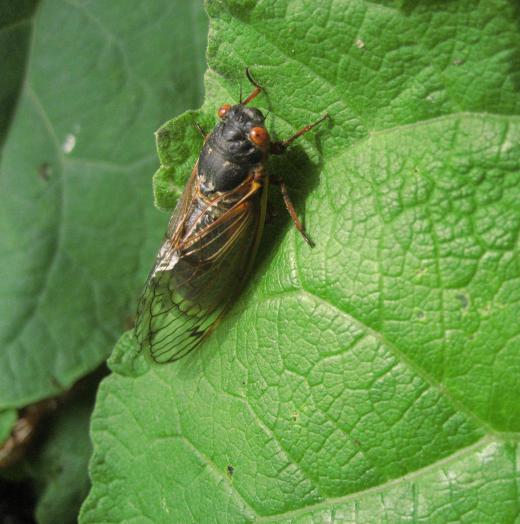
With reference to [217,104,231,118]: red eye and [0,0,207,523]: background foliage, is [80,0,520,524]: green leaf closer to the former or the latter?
[217,104,231,118]: red eye

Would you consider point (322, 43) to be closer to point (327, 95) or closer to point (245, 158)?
point (327, 95)

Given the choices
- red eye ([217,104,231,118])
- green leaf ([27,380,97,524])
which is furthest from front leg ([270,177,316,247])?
green leaf ([27,380,97,524])

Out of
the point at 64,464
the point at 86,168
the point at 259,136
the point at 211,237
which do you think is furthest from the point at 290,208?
the point at 64,464

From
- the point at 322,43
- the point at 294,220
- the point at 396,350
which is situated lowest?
the point at 396,350

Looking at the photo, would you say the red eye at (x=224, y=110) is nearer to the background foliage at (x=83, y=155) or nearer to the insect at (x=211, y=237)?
the insect at (x=211, y=237)

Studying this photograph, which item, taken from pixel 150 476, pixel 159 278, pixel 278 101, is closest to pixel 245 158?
pixel 278 101

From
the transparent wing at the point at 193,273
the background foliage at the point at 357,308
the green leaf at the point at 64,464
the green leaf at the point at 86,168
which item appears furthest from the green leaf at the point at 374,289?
the green leaf at the point at 64,464
